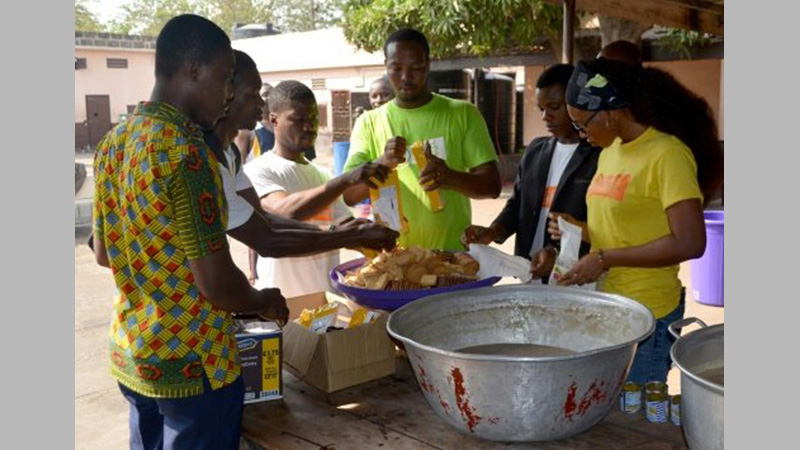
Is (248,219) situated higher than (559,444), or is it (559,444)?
(248,219)

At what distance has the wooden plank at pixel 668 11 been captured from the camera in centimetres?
486

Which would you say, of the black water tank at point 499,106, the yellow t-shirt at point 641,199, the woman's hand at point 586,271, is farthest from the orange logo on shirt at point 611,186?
the black water tank at point 499,106

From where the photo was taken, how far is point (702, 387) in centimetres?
135

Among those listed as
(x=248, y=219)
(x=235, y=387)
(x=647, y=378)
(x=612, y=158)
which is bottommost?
(x=647, y=378)

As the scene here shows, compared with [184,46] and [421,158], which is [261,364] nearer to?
[184,46]

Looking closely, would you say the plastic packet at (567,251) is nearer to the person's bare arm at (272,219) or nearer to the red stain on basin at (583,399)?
the red stain on basin at (583,399)

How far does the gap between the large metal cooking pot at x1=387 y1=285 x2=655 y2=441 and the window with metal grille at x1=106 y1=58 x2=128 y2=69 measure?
27.1m

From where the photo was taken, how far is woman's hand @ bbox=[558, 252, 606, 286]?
2148mm

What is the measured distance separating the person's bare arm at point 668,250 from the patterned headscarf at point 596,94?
14.9 inches

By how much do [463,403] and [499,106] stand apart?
13065mm

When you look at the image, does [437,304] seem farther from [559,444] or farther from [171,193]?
[171,193]

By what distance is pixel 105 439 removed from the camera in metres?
4.14

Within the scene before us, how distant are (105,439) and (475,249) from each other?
8.93 ft

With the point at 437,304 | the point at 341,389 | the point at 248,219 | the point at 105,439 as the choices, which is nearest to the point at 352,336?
the point at 341,389
